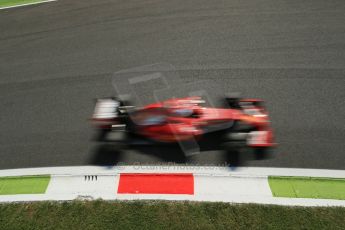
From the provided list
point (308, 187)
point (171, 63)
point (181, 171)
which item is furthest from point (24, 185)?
point (308, 187)

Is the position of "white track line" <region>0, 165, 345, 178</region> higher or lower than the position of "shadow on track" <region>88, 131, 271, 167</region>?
lower

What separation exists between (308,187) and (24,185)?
18.7ft

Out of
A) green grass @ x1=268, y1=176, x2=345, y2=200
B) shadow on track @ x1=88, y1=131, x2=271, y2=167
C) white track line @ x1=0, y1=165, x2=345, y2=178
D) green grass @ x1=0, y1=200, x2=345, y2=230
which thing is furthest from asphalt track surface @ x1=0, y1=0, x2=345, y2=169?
green grass @ x1=0, y1=200, x2=345, y2=230

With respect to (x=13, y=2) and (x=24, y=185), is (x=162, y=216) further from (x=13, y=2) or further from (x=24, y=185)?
(x=13, y=2)

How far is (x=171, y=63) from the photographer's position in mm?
9930

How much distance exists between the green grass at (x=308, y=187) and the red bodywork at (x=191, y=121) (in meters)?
0.80

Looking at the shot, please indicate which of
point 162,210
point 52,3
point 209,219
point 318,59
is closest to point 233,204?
point 209,219

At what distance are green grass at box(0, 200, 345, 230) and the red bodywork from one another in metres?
1.44

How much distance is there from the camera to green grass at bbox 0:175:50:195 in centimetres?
748

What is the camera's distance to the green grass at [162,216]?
6.43 m

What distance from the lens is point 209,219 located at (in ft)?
21.6

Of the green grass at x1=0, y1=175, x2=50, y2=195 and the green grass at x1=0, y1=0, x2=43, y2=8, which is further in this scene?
the green grass at x1=0, y1=0, x2=43, y2=8

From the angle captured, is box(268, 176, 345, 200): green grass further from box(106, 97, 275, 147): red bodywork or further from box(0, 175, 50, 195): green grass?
box(0, 175, 50, 195): green grass

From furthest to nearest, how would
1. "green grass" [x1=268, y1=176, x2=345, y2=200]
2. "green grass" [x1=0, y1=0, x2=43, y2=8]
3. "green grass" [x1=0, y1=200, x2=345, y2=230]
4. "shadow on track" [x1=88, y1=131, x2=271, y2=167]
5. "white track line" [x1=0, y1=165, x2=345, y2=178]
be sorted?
"green grass" [x1=0, y1=0, x2=43, y2=8], "shadow on track" [x1=88, y1=131, x2=271, y2=167], "white track line" [x1=0, y1=165, x2=345, y2=178], "green grass" [x1=268, y1=176, x2=345, y2=200], "green grass" [x1=0, y1=200, x2=345, y2=230]
